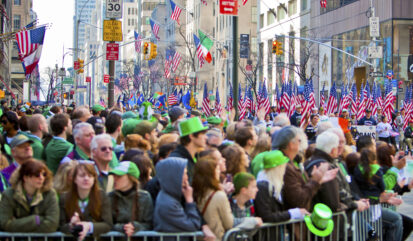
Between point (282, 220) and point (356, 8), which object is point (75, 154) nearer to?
point (282, 220)

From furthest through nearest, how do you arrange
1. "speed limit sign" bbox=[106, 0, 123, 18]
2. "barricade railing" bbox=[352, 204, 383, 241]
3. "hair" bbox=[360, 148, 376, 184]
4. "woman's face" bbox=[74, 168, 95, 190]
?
"speed limit sign" bbox=[106, 0, 123, 18] → "hair" bbox=[360, 148, 376, 184] → "barricade railing" bbox=[352, 204, 383, 241] → "woman's face" bbox=[74, 168, 95, 190]

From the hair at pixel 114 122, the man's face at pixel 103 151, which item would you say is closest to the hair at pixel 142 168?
the man's face at pixel 103 151

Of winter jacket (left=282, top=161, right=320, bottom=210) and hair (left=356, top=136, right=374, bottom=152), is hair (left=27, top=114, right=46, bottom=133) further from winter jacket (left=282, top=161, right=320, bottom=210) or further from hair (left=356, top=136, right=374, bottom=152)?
hair (left=356, top=136, right=374, bottom=152)

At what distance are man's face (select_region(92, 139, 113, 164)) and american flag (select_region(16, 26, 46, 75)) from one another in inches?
748

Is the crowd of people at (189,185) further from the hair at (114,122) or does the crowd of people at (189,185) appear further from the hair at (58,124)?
the hair at (114,122)

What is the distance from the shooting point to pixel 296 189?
685 centimetres

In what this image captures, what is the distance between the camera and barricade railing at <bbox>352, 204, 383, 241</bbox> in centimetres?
776

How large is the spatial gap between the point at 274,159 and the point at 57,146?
3009 mm

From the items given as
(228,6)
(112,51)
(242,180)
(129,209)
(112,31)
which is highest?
(112,31)

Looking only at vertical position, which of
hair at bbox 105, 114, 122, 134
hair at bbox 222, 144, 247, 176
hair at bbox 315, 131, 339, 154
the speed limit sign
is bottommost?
hair at bbox 222, 144, 247, 176

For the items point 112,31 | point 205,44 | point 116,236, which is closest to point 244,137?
point 116,236

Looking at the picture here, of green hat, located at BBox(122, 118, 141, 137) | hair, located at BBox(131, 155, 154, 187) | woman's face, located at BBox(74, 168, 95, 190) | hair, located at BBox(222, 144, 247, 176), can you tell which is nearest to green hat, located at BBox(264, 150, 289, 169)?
hair, located at BBox(222, 144, 247, 176)

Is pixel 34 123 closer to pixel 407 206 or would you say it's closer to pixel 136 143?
pixel 136 143

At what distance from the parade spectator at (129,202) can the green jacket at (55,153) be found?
219 centimetres
